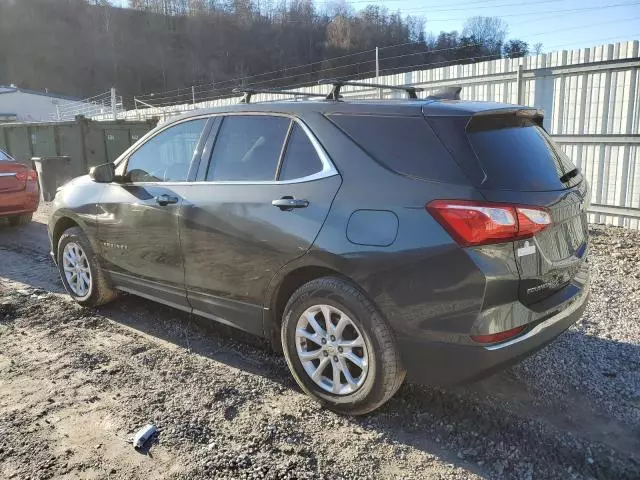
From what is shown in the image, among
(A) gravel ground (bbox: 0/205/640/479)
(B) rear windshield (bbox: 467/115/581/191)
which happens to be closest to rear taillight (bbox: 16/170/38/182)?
(A) gravel ground (bbox: 0/205/640/479)

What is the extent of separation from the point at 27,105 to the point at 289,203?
5156cm

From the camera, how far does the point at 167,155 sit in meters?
4.24

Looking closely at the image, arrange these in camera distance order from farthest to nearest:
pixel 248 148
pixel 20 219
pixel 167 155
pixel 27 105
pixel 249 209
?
pixel 27 105
pixel 20 219
pixel 167 155
pixel 248 148
pixel 249 209

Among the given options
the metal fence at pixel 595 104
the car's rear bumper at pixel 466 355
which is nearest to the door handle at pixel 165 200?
the car's rear bumper at pixel 466 355

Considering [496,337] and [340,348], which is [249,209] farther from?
[496,337]

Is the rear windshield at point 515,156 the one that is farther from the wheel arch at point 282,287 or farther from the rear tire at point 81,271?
the rear tire at point 81,271

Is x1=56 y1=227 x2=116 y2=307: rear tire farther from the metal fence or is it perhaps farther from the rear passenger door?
the metal fence

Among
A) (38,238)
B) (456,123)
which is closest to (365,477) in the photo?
(456,123)

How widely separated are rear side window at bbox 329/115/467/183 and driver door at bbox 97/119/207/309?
143 cm

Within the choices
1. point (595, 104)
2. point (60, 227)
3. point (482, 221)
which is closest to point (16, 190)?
point (60, 227)

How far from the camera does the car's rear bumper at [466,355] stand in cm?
267

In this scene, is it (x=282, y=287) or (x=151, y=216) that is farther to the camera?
(x=151, y=216)

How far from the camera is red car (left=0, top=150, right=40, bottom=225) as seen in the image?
8.59 metres

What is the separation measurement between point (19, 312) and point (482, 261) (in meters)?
4.22
